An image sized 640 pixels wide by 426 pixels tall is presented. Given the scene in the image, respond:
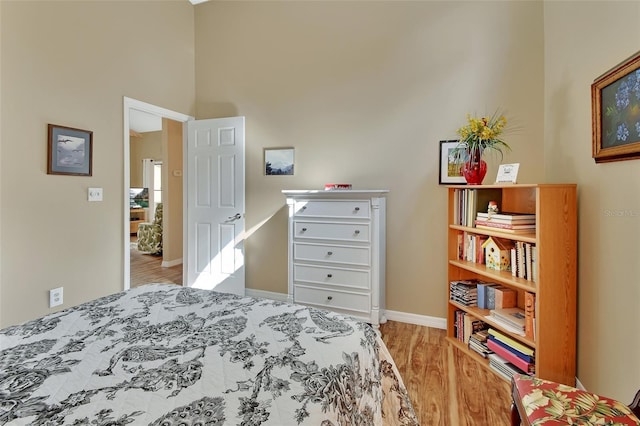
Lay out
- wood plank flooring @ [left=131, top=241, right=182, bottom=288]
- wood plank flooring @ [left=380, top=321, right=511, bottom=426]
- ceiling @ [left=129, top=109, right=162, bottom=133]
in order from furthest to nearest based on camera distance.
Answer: ceiling @ [left=129, top=109, right=162, bottom=133] → wood plank flooring @ [left=131, top=241, right=182, bottom=288] → wood plank flooring @ [left=380, top=321, right=511, bottom=426]

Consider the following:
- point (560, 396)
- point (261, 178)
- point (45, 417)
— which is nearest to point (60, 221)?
point (261, 178)

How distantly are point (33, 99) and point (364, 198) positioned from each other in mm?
2748

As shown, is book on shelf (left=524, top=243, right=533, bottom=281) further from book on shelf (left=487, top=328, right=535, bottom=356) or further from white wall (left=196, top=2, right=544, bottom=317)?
white wall (left=196, top=2, right=544, bottom=317)

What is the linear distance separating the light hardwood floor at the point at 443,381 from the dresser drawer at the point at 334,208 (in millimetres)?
1109

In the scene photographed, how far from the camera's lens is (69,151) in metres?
2.58

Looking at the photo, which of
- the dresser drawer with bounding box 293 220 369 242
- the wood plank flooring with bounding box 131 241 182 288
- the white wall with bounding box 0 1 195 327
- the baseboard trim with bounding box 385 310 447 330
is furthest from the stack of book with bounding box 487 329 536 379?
the wood plank flooring with bounding box 131 241 182 288

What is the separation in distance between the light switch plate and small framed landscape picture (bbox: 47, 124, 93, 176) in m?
0.15

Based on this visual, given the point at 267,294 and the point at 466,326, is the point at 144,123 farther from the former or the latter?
the point at 466,326

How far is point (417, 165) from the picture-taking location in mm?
2875

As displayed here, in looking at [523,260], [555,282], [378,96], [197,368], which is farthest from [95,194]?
[555,282]

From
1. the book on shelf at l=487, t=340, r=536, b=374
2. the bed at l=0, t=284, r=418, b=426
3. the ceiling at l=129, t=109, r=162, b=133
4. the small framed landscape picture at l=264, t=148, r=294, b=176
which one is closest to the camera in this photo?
the bed at l=0, t=284, r=418, b=426

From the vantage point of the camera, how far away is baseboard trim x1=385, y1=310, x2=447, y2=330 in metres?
2.83

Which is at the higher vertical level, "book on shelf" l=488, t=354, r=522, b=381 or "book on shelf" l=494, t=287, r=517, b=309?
"book on shelf" l=494, t=287, r=517, b=309

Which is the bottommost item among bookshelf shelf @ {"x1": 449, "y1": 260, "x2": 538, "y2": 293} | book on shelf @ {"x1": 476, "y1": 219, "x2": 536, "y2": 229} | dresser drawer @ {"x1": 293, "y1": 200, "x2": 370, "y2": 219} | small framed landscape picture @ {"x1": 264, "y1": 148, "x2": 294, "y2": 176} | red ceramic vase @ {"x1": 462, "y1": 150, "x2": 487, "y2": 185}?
bookshelf shelf @ {"x1": 449, "y1": 260, "x2": 538, "y2": 293}
